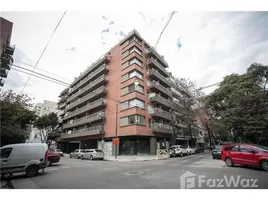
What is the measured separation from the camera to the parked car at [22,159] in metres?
7.52

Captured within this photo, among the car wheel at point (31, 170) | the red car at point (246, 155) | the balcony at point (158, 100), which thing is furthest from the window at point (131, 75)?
the car wheel at point (31, 170)

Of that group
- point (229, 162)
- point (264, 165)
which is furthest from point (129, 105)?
point (264, 165)

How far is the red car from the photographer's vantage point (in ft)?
26.9

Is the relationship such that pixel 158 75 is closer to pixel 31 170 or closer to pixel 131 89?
pixel 131 89

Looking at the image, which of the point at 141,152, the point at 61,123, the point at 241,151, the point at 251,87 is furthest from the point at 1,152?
the point at 61,123

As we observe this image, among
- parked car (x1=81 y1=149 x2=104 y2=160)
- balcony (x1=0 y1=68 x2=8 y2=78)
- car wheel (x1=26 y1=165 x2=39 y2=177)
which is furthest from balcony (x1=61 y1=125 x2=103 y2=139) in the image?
balcony (x1=0 y1=68 x2=8 y2=78)

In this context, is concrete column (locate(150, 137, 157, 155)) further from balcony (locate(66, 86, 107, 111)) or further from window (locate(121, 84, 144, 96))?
balcony (locate(66, 86, 107, 111))

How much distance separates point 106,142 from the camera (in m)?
26.8

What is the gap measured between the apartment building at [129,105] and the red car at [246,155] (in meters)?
13.0

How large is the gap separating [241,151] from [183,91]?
60.0ft

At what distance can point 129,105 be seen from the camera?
2397cm

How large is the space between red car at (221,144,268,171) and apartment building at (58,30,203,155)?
13.0 meters

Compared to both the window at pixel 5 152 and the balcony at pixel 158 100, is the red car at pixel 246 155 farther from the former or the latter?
the balcony at pixel 158 100

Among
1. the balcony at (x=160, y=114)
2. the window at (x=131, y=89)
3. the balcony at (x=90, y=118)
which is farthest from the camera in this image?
the balcony at (x=90, y=118)
